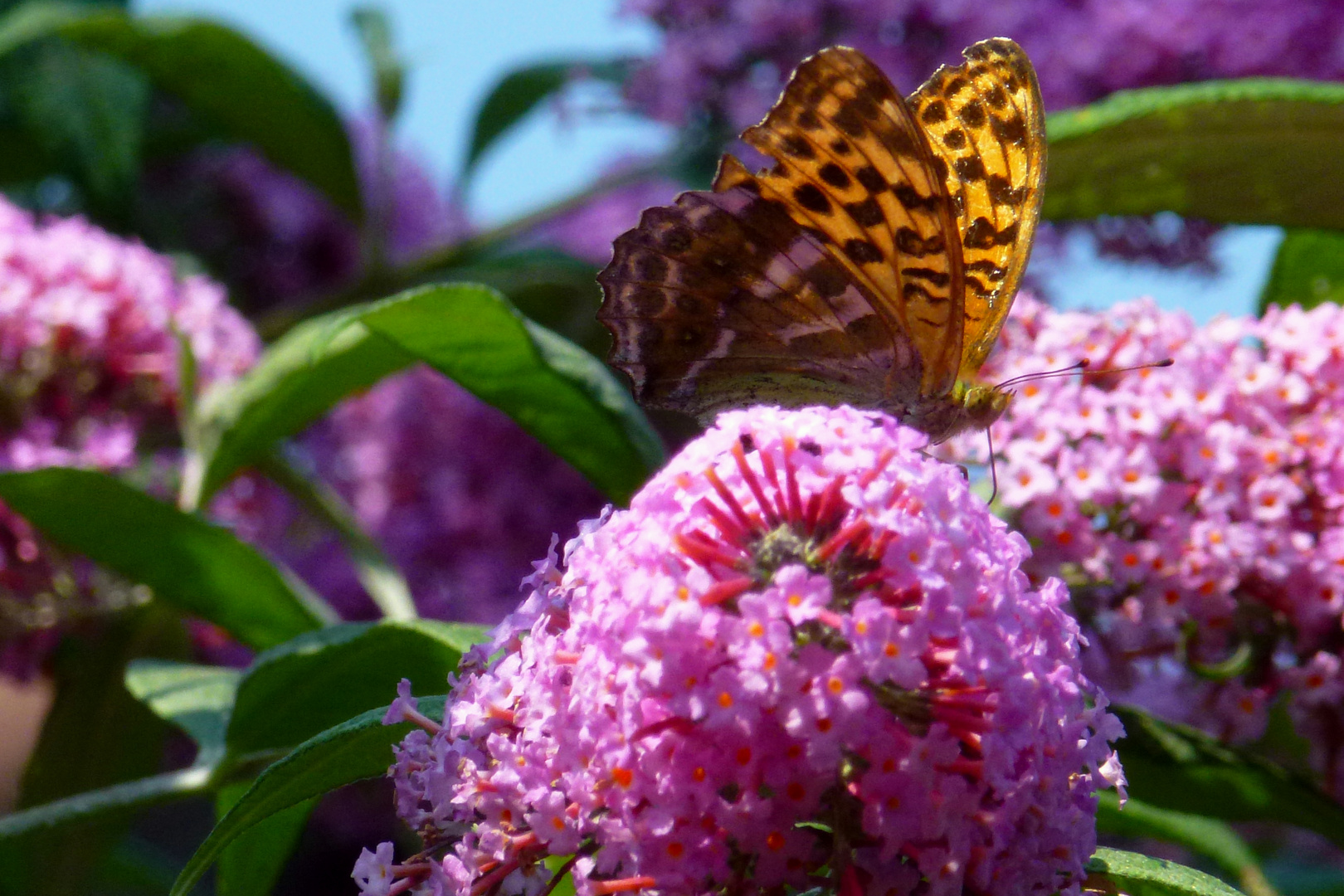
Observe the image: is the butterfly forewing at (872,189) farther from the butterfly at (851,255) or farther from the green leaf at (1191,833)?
the green leaf at (1191,833)

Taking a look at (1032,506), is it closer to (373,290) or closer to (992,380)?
(992,380)

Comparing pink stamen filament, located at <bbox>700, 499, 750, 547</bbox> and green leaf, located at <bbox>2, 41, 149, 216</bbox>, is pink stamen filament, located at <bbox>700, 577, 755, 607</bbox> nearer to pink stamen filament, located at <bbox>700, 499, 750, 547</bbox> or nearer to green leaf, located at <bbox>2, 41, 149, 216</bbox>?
pink stamen filament, located at <bbox>700, 499, 750, 547</bbox>

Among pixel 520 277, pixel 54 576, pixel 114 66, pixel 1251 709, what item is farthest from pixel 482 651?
pixel 114 66

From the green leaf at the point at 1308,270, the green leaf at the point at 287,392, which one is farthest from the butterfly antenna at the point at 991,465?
the green leaf at the point at 287,392

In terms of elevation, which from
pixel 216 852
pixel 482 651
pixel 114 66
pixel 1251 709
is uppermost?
pixel 114 66

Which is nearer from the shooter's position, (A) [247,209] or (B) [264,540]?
(B) [264,540]

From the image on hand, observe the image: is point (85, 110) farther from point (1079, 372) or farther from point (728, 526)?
point (728, 526)

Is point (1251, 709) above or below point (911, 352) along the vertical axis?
below

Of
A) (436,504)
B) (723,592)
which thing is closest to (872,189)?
(723,592)
